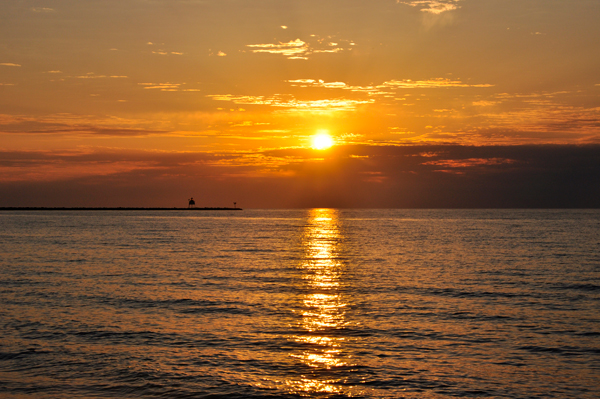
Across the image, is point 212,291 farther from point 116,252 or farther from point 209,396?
point 116,252

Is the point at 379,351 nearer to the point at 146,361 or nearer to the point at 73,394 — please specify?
the point at 146,361

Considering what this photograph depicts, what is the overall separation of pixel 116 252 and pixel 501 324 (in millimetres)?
48195

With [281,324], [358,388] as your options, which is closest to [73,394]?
[358,388]

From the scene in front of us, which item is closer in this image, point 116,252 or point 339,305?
point 339,305

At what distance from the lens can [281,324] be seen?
2272 cm

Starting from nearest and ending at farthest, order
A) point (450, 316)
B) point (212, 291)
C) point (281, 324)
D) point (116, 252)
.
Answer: point (281, 324)
point (450, 316)
point (212, 291)
point (116, 252)

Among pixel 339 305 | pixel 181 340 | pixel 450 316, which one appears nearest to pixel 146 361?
pixel 181 340

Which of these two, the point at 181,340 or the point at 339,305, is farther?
the point at 339,305

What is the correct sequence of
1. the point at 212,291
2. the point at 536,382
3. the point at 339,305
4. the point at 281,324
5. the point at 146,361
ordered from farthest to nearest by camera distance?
the point at 212,291
the point at 339,305
the point at 281,324
the point at 146,361
the point at 536,382

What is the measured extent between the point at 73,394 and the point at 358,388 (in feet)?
27.8

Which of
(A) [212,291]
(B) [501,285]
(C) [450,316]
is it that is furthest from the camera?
(B) [501,285]

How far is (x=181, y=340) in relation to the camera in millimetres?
20094

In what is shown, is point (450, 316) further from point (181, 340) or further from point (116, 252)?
point (116, 252)

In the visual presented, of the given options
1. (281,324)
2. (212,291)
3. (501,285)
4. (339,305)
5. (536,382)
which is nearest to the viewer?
(536,382)
